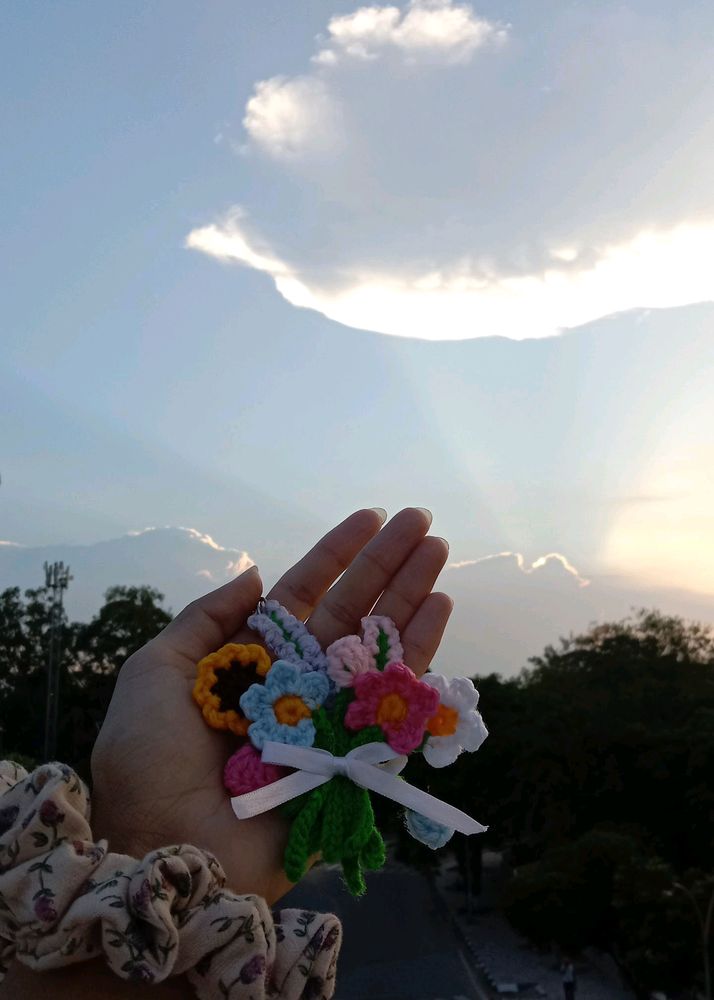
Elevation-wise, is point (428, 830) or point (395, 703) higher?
point (395, 703)

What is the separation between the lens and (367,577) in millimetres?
2830

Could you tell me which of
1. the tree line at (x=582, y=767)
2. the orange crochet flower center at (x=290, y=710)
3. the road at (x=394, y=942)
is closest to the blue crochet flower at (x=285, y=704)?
the orange crochet flower center at (x=290, y=710)

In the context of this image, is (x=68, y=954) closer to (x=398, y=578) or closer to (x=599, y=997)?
(x=398, y=578)

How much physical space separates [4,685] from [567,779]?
621 inches

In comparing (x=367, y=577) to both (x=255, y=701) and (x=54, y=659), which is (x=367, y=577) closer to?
(x=255, y=701)

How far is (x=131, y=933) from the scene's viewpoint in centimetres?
188

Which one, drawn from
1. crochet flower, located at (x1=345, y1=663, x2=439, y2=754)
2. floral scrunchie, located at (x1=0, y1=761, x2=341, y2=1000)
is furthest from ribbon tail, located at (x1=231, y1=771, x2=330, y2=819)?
floral scrunchie, located at (x1=0, y1=761, x2=341, y2=1000)

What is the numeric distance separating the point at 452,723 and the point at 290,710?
0.47m

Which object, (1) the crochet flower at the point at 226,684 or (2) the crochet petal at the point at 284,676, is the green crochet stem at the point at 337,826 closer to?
(2) the crochet petal at the point at 284,676

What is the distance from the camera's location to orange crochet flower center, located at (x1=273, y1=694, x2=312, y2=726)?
267 centimetres

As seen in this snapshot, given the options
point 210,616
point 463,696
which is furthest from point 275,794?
point 463,696

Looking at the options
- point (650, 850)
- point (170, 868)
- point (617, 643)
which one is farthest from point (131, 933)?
point (617, 643)

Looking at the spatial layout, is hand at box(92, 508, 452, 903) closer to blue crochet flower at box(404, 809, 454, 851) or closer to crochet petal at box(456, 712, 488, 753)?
crochet petal at box(456, 712, 488, 753)

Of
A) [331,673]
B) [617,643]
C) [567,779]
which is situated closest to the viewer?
[331,673]
